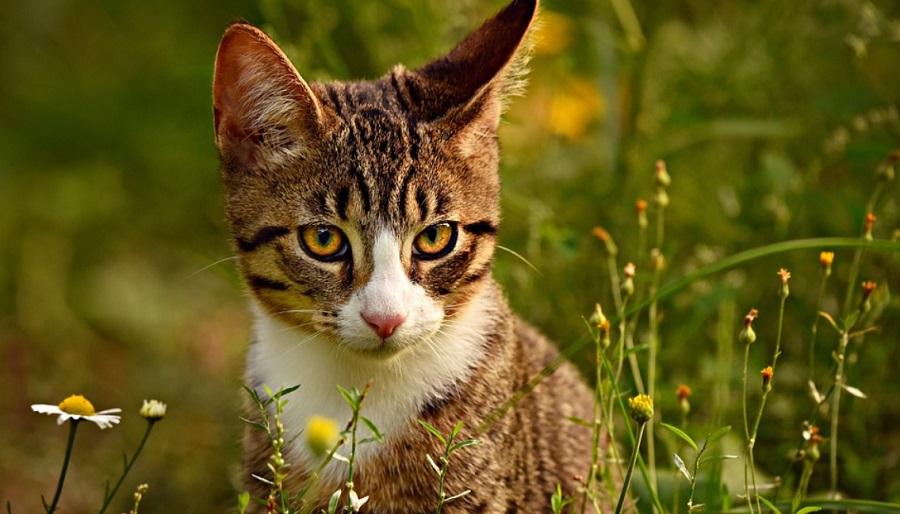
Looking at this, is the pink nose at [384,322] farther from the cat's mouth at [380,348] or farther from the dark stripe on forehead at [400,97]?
the dark stripe on forehead at [400,97]

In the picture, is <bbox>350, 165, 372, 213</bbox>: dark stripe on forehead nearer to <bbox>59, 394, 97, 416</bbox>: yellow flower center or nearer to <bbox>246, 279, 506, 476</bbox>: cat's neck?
<bbox>246, 279, 506, 476</bbox>: cat's neck

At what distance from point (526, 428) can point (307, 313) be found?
0.74 m

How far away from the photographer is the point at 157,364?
15.6 ft

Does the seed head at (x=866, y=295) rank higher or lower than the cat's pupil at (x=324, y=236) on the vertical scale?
lower

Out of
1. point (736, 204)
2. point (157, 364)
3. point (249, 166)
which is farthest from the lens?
point (157, 364)

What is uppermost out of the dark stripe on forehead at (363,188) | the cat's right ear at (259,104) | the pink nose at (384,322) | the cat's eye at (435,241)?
the cat's right ear at (259,104)

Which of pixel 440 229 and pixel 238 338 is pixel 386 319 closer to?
pixel 440 229

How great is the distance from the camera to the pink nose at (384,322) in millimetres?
2396

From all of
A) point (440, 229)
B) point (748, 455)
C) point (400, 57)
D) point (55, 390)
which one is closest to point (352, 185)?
point (440, 229)

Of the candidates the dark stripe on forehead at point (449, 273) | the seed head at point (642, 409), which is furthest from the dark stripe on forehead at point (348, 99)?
the seed head at point (642, 409)

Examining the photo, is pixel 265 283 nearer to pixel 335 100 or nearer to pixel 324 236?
pixel 324 236

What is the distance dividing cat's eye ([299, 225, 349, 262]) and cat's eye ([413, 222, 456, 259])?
0.19 meters

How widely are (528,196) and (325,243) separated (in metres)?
1.92

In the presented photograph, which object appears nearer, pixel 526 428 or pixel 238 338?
pixel 526 428
